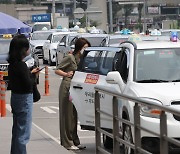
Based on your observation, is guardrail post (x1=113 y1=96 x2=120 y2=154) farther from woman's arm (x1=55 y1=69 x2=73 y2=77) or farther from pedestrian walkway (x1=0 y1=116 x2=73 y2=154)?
woman's arm (x1=55 y1=69 x2=73 y2=77)

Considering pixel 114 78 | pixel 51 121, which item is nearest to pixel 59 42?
pixel 51 121

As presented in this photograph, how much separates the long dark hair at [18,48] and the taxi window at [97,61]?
2804mm

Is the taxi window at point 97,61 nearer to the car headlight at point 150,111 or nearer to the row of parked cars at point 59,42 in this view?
the car headlight at point 150,111

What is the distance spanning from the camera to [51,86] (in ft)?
84.0

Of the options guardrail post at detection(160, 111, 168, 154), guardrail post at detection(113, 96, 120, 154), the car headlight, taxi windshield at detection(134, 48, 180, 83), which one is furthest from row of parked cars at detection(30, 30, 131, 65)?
guardrail post at detection(160, 111, 168, 154)

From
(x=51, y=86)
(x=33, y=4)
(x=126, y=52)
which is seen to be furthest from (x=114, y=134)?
(x=33, y=4)

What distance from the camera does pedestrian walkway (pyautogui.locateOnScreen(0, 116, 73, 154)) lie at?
10981 millimetres

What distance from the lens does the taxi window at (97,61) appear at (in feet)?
38.6

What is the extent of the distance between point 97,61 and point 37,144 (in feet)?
5.43

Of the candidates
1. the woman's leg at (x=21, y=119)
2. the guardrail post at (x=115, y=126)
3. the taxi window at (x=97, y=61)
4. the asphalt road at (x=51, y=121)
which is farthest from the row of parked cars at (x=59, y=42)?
the guardrail post at (x=115, y=126)

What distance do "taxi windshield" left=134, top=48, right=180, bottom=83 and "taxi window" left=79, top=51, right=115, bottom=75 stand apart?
0.70 meters

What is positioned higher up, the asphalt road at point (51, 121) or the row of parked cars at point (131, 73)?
the row of parked cars at point (131, 73)

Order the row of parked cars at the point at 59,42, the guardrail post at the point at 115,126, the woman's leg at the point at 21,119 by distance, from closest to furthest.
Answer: the guardrail post at the point at 115,126, the woman's leg at the point at 21,119, the row of parked cars at the point at 59,42

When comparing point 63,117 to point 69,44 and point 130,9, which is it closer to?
point 69,44
